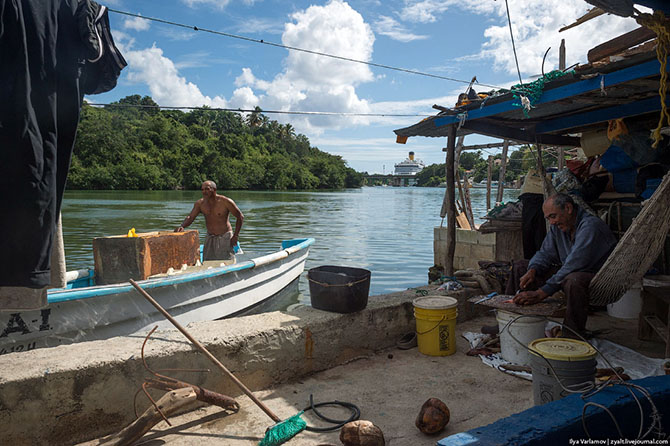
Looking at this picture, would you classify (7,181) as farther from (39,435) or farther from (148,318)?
(148,318)

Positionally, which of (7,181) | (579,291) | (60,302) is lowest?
(60,302)

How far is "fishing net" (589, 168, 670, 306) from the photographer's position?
11.1ft

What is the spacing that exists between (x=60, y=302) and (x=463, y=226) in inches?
378

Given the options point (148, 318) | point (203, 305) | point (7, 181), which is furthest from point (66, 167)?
point (203, 305)

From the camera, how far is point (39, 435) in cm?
270

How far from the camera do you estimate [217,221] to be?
8.41m

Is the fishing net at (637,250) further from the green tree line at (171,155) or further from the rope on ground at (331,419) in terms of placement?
the green tree line at (171,155)

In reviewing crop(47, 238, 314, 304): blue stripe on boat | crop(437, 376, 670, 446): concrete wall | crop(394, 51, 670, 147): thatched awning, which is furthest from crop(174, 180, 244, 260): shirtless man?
crop(437, 376, 670, 446): concrete wall

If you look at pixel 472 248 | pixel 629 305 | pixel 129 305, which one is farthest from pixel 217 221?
pixel 629 305

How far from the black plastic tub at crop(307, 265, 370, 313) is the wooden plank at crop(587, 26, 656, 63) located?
2796mm

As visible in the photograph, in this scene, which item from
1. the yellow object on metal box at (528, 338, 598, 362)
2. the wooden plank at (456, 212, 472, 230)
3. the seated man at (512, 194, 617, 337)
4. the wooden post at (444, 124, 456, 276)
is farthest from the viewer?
the wooden plank at (456, 212, 472, 230)

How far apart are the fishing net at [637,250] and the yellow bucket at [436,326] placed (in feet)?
3.99

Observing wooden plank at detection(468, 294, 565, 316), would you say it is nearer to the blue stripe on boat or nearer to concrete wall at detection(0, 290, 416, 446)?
concrete wall at detection(0, 290, 416, 446)

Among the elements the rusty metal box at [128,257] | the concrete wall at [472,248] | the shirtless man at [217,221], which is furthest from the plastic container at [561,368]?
the concrete wall at [472,248]
